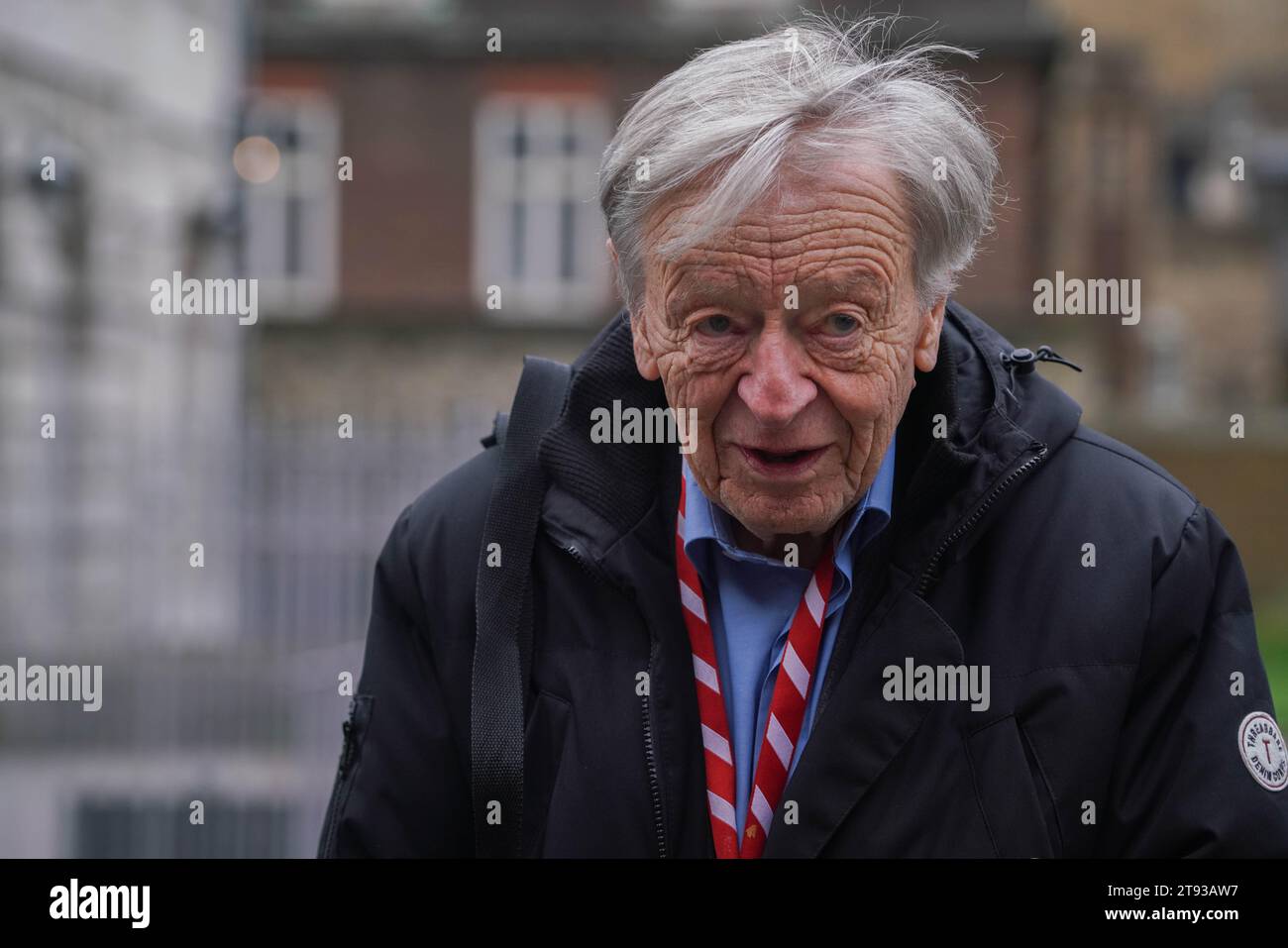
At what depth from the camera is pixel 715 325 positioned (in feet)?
6.57

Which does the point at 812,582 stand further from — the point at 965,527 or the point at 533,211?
the point at 533,211

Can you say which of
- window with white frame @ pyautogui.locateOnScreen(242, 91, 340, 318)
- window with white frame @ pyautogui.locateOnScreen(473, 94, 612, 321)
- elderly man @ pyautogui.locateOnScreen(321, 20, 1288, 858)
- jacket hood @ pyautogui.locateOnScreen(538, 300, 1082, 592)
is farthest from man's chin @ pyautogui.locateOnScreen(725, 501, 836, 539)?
window with white frame @ pyautogui.locateOnScreen(242, 91, 340, 318)

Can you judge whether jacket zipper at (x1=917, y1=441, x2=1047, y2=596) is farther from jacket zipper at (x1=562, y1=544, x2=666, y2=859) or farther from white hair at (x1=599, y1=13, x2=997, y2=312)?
jacket zipper at (x1=562, y1=544, x2=666, y2=859)

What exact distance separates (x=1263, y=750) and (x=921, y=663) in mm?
398

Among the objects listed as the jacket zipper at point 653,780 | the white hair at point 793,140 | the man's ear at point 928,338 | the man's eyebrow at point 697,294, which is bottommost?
the jacket zipper at point 653,780

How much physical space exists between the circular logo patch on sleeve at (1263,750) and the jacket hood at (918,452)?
0.38 meters

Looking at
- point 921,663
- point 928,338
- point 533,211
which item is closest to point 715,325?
point 928,338

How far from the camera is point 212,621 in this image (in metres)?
8.53

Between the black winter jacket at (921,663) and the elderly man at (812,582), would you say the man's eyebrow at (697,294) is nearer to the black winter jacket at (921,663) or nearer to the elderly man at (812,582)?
the elderly man at (812,582)

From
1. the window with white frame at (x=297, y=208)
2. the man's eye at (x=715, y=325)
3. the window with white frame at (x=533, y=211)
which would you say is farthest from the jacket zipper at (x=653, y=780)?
the window with white frame at (x=297, y=208)

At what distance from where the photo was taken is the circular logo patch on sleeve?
75.9 inches

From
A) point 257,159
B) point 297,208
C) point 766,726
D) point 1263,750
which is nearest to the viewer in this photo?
point 1263,750

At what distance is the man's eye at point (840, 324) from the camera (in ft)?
6.52
